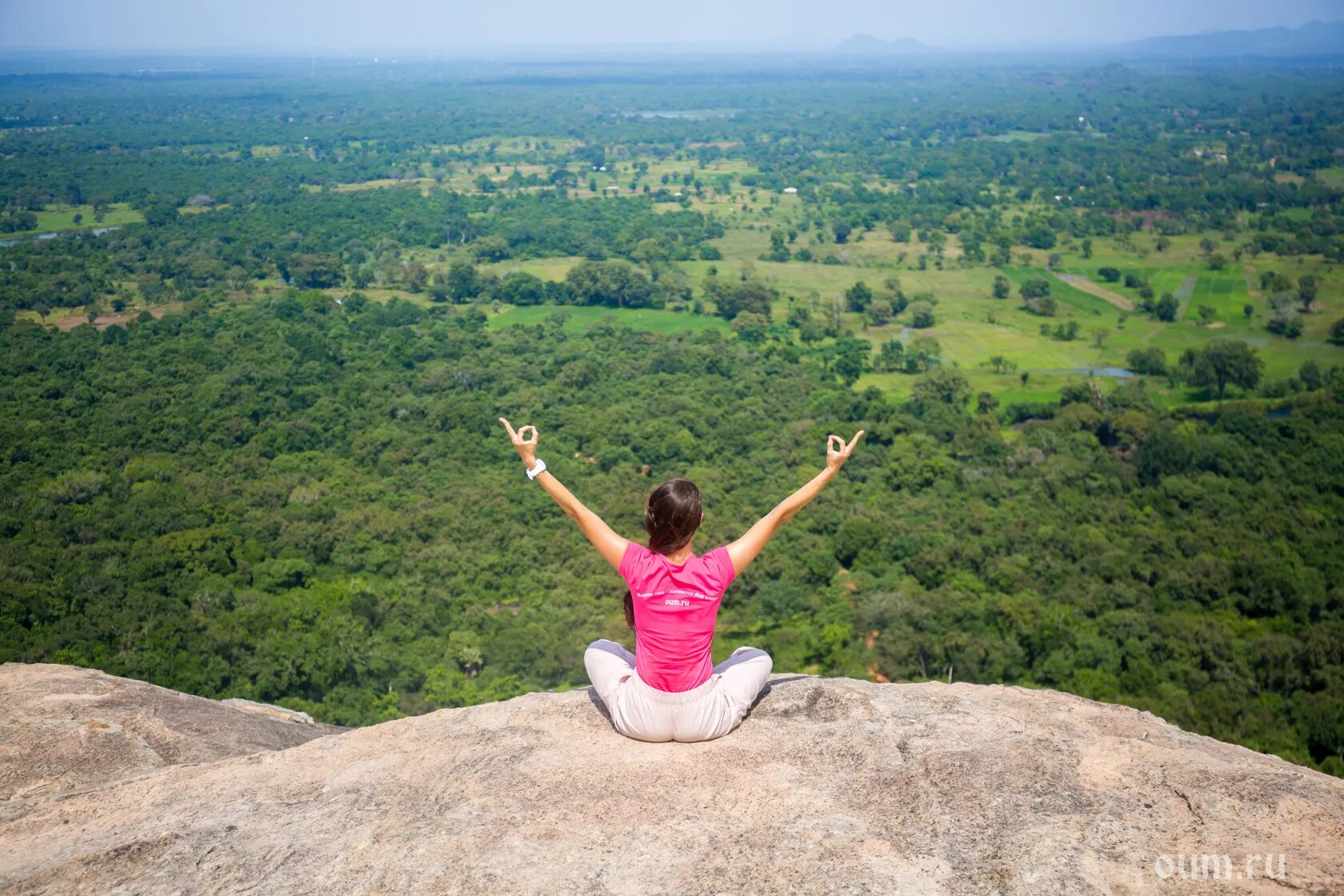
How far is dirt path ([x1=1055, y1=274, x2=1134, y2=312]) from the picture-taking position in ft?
233

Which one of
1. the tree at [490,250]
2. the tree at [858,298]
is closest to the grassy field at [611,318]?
the tree at [858,298]

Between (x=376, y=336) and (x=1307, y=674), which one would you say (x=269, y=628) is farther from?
(x=376, y=336)

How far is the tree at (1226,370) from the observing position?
52.8m

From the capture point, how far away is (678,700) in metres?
7.00

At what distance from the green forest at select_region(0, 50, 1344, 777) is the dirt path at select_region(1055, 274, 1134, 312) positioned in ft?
1.08

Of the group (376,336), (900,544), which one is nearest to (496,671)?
(900,544)

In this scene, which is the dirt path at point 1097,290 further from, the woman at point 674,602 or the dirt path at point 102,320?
the woman at point 674,602

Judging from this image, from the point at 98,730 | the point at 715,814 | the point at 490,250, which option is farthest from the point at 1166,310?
the point at 98,730

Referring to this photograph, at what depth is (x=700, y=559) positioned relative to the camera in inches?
270

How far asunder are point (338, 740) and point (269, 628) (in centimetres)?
1903

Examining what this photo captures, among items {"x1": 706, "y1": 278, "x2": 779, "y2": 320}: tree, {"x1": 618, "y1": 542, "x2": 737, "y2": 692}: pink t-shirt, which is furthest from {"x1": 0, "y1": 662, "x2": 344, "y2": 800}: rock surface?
{"x1": 706, "y1": 278, "x2": 779, "y2": 320}: tree

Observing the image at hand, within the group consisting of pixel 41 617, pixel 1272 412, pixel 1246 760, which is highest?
pixel 1246 760

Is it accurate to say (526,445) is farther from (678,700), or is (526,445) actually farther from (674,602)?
(678,700)

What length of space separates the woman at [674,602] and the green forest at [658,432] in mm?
17846
